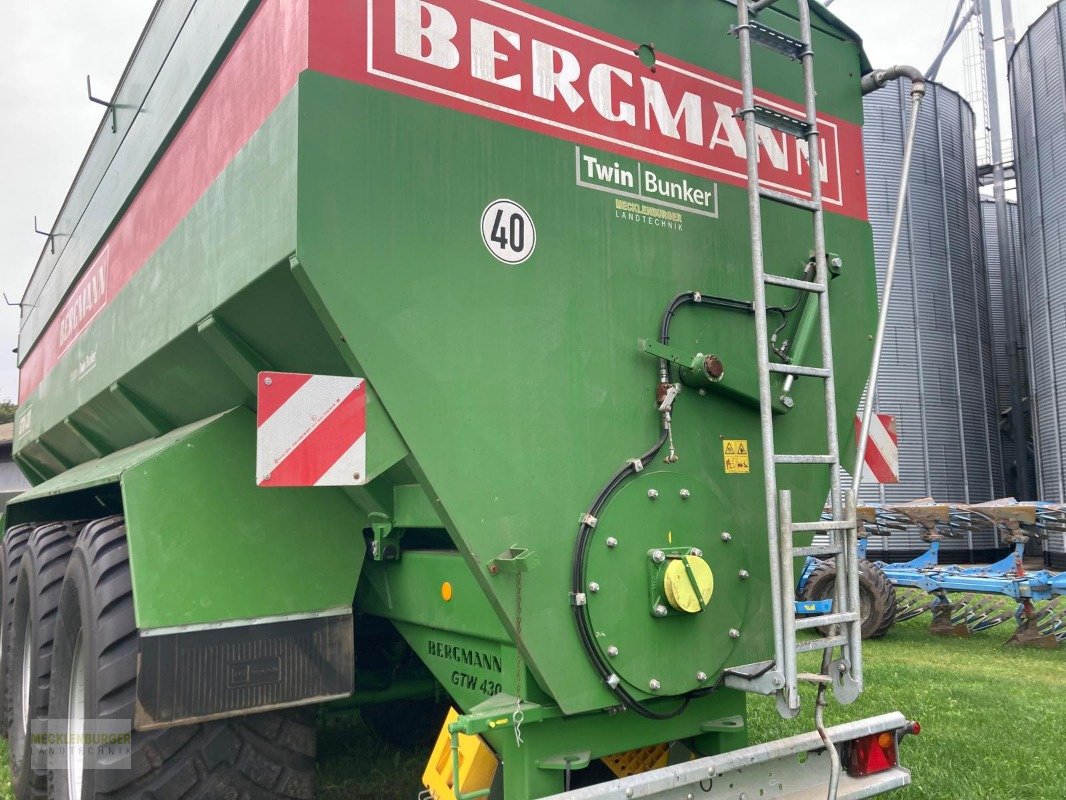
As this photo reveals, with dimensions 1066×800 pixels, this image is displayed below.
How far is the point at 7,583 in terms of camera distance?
489cm

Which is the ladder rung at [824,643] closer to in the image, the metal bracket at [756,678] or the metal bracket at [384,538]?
the metal bracket at [756,678]

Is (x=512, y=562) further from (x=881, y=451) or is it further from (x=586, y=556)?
(x=881, y=451)

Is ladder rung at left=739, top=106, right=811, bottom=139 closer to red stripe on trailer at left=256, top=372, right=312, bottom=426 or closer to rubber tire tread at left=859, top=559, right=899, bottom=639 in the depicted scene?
red stripe on trailer at left=256, top=372, right=312, bottom=426

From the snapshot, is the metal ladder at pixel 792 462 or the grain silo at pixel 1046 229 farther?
the grain silo at pixel 1046 229

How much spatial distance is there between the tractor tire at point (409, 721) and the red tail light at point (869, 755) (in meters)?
2.33

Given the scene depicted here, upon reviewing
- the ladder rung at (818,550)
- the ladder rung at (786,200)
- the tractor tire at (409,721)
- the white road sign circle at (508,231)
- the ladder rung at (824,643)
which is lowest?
the tractor tire at (409,721)

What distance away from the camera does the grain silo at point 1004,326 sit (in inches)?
670

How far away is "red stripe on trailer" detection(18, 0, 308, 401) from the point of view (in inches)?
97.0

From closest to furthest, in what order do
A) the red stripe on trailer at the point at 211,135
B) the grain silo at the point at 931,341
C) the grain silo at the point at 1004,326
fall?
the red stripe on trailer at the point at 211,135, the grain silo at the point at 931,341, the grain silo at the point at 1004,326

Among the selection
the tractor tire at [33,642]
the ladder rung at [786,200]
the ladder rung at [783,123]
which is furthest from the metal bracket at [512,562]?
the tractor tire at [33,642]

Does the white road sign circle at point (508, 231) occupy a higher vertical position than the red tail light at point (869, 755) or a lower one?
higher

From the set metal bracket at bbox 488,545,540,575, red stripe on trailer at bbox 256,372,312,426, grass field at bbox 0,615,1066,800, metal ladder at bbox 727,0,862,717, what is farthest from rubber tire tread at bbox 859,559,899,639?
red stripe on trailer at bbox 256,372,312,426

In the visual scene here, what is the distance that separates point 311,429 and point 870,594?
7168 millimetres

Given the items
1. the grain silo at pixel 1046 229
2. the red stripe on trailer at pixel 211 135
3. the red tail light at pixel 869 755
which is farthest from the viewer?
the grain silo at pixel 1046 229
